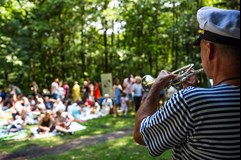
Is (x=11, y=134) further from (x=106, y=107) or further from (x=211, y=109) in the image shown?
(x=211, y=109)

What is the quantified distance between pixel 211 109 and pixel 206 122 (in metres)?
0.05

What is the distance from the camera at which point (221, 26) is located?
3.49 ft

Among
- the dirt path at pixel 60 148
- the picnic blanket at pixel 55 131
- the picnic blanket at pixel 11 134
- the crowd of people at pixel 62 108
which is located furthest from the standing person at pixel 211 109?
the picnic blanket at pixel 55 131

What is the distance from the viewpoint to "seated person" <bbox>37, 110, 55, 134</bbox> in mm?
9305

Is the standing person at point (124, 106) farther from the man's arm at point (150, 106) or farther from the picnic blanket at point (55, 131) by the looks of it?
the man's arm at point (150, 106)

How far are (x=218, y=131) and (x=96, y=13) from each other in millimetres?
17205

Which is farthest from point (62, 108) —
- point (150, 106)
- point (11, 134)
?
point (150, 106)

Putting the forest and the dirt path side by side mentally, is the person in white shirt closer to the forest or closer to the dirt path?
the dirt path

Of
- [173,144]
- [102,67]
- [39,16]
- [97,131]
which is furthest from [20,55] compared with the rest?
[173,144]

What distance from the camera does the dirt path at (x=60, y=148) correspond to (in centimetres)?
679

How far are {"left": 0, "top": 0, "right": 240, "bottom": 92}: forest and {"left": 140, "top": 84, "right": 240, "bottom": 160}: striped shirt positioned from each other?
1520cm

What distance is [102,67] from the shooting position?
22.5 meters

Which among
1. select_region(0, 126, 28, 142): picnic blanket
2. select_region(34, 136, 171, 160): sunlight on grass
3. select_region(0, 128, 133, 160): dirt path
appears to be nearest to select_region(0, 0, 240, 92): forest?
select_region(0, 126, 28, 142): picnic blanket

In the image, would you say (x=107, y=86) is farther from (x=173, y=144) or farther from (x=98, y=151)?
(x=173, y=144)
